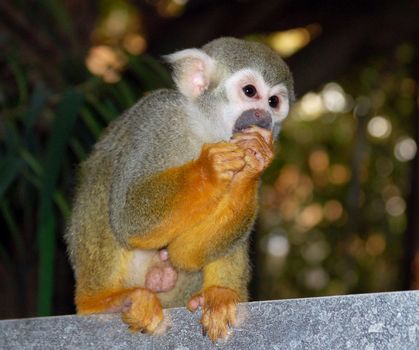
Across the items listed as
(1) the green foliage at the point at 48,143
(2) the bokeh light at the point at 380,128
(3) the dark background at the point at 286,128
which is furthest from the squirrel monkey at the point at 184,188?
(2) the bokeh light at the point at 380,128

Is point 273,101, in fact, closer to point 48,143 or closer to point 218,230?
point 218,230

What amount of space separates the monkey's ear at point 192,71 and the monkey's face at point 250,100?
0.35ft

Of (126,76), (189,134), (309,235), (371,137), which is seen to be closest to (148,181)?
(189,134)

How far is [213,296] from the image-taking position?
2.55m

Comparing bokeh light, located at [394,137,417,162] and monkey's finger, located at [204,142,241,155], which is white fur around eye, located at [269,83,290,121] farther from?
bokeh light, located at [394,137,417,162]

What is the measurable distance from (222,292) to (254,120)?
1.86 ft

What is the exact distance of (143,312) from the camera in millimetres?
2359

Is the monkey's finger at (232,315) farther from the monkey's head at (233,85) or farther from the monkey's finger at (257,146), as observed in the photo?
the monkey's head at (233,85)

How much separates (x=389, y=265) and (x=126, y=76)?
4.03 meters

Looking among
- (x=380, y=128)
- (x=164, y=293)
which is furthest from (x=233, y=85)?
(x=380, y=128)

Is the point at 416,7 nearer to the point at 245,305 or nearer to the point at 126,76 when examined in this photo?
the point at 126,76

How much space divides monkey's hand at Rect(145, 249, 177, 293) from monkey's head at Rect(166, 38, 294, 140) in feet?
1.59

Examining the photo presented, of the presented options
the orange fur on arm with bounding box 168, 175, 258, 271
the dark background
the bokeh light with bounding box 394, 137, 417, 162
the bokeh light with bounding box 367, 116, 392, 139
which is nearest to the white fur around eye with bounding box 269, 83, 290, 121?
the orange fur on arm with bounding box 168, 175, 258, 271

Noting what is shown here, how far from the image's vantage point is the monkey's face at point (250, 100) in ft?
8.96
